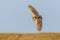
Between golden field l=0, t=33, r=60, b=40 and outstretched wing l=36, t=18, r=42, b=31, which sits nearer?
golden field l=0, t=33, r=60, b=40

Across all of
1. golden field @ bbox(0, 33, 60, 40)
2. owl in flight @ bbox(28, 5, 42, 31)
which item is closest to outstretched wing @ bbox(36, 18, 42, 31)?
owl in flight @ bbox(28, 5, 42, 31)

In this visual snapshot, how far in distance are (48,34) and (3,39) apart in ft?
0.85

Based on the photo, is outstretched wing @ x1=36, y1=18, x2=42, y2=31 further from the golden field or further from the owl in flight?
the golden field

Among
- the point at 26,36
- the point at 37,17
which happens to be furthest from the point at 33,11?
the point at 26,36

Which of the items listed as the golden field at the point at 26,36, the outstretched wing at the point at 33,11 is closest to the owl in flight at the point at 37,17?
the outstretched wing at the point at 33,11

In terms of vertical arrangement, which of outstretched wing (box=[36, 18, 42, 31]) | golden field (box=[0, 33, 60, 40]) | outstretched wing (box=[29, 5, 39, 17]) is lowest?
golden field (box=[0, 33, 60, 40])

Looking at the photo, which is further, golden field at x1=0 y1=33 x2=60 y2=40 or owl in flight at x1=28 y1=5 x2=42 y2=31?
owl in flight at x1=28 y1=5 x2=42 y2=31

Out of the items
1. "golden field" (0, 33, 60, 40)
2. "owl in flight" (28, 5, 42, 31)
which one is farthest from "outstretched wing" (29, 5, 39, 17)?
"golden field" (0, 33, 60, 40)

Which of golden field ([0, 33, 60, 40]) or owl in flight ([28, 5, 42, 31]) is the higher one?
owl in flight ([28, 5, 42, 31])

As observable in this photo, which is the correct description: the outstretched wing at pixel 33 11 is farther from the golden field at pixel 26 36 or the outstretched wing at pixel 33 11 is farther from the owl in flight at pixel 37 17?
the golden field at pixel 26 36

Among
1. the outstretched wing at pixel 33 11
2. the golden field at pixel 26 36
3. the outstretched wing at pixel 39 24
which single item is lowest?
the golden field at pixel 26 36

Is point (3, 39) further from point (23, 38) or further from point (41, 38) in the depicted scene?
point (41, 38)

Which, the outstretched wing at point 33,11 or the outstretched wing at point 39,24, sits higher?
the outstretched wing at point 33,11

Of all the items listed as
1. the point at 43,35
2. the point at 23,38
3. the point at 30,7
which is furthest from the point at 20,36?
the point at 30,7
